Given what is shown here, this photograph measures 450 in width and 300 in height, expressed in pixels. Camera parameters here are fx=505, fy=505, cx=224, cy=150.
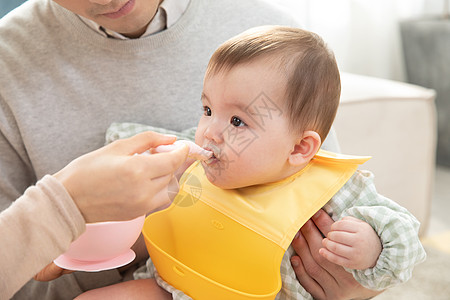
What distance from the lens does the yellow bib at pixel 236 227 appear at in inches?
40.5

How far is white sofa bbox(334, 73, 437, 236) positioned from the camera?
1.90m

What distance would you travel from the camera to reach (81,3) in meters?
1.10

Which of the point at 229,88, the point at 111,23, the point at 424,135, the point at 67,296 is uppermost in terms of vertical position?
the point at 111,23

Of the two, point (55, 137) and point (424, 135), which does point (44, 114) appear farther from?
point (424, 135)

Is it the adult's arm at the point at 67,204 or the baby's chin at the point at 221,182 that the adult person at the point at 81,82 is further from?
the adult's arm at the point at 67,204

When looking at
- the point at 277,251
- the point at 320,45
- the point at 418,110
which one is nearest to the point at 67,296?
the point at 277,251

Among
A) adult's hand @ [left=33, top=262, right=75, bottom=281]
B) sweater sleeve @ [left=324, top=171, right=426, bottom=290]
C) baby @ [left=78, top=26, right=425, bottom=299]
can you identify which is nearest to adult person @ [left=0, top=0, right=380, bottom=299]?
adult's hand @ [left=33, top=262, right=75, bottom=281]

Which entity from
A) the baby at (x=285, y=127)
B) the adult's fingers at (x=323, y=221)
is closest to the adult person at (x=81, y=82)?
the baby at (x=285, y=127)

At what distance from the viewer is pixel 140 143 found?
832 mm

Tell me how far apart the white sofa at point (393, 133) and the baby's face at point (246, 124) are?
91cm

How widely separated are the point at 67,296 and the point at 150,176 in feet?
2.10

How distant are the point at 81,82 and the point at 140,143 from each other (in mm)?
504

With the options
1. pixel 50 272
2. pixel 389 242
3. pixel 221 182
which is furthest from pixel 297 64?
pixel 50 272

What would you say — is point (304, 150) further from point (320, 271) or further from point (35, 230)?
point (35, 230)
